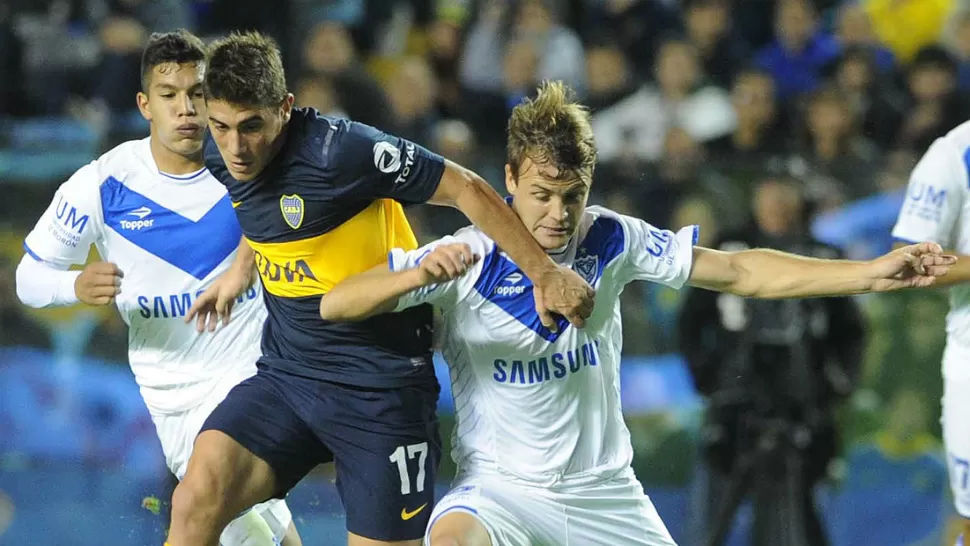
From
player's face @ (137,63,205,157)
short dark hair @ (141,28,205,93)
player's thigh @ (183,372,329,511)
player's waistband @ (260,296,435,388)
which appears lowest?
player's thigh @ (183,372,329,511)

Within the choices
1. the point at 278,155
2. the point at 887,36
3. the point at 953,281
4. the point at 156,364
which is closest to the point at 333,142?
the point at 278,155

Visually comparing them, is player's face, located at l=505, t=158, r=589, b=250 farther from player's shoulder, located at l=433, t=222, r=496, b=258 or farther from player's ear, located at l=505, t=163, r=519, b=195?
player's shoulder, located at l=433, t=222, r=496, b=258

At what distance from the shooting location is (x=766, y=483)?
7.49 meters

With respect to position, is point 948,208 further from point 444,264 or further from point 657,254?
point 444,264

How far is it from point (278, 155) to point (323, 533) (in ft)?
9.00

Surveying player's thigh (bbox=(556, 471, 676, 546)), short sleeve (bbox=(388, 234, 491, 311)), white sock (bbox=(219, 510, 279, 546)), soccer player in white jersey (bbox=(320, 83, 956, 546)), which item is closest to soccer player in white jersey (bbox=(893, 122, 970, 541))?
soccer player in white jersey (bbox=(320, 83, 956, 546))

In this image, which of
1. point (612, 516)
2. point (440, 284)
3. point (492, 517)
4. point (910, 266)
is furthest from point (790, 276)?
point (492, 517)

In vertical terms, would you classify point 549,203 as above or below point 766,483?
above

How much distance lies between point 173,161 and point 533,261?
1.72 m

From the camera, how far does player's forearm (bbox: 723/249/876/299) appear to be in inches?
181

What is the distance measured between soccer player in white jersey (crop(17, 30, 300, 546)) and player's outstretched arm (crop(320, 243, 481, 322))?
3.17 ft

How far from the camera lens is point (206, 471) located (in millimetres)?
4656

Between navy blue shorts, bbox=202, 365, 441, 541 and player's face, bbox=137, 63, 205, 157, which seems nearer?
navy blue shorts, bbox=202, 365, 441, 541

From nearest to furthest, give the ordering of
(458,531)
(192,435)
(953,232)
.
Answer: (458,531)
(192,435)
(953,232)
